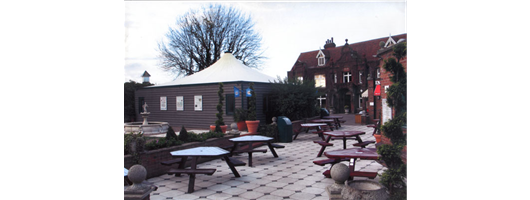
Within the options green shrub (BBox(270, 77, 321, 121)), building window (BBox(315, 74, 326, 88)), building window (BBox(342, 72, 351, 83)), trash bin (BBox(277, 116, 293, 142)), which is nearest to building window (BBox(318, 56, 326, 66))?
building window (BBox(315, 74, 326, 88))

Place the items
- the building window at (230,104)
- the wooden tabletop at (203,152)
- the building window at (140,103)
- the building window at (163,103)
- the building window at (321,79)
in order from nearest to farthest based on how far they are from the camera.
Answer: the wooden tabletop at (203,152) → the building window at (230,104) → the building window at (163,103) → the building window at (140,103) → the building window at (321,79)

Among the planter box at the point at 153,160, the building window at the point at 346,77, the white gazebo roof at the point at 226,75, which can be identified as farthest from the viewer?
the building window at the point at 346,77

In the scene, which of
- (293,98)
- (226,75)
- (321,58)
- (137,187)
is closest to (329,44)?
(321,58)

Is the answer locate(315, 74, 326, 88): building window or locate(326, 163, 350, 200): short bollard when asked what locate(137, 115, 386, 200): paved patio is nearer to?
locate(326, 163, 350, 200): short bollard

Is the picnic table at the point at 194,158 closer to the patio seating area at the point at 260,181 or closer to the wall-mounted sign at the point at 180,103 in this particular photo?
the patio seating area at the point at 260,181

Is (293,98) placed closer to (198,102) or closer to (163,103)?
(198,102)

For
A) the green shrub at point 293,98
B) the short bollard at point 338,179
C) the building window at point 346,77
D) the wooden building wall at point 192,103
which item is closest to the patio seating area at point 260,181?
the short bollard at point 338,179

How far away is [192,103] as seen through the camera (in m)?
17.1

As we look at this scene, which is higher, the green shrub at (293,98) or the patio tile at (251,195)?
the green shrub at (293,98)

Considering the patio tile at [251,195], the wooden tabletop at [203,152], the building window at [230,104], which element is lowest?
the patio tile at [251,195]

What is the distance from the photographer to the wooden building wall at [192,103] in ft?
51.1
